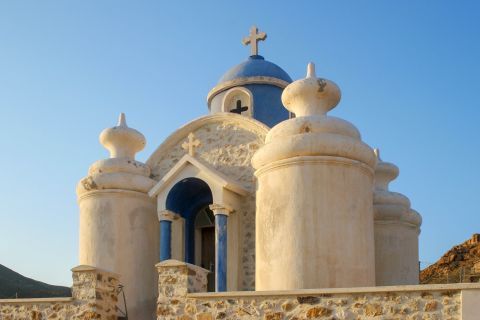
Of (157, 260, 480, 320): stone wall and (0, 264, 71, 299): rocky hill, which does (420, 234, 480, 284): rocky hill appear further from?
(157, 260, 480, 320): stone wall

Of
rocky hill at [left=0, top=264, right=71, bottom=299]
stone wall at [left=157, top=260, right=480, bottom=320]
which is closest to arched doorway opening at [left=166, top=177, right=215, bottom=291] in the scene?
stone wall at [left=157, top=260, right=480, bottom=320]

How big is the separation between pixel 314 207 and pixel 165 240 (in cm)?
320

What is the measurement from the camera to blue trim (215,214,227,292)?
39.9 ft

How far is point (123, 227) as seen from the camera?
43.8 feet

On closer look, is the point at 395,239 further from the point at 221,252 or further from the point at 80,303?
the point at 80,303

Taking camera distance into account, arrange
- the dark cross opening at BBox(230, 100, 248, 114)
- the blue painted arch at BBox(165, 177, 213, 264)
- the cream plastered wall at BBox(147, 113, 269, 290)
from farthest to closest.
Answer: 1. the dark cross opening at BBox(230, 100, 248, 114)
2. the blue painted arch at BBox(165, 177, 213, 264)
3. the cream plastered wall at BBox(147, 113, 269, 290)

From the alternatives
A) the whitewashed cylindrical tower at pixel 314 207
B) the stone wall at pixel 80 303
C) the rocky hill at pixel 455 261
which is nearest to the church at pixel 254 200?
the whitewashed cylindrical tower at pixel 314 207

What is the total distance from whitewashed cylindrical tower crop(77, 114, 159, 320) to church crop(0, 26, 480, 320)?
23 millimetres

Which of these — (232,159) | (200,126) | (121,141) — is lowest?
(232,159)

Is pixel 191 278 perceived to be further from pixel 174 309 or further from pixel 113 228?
pixel 113 228

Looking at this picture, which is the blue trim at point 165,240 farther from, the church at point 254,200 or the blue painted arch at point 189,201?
the blue painted arch at point 189,201

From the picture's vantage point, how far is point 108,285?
10820 mm

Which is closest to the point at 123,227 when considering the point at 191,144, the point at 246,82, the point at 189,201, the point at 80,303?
the point at 189,201

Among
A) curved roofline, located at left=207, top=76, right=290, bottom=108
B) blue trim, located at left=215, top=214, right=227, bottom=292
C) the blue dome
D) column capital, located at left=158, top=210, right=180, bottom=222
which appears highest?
the blue dome
